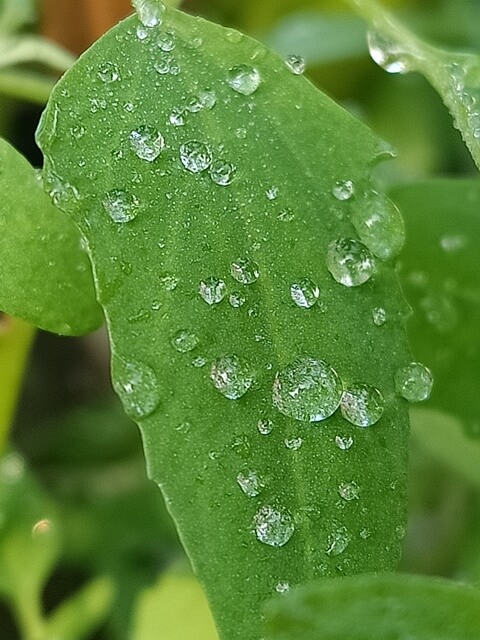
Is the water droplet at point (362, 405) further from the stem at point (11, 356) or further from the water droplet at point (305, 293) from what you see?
the stem at point (11, 356)

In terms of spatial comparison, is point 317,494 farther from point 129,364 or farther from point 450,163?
point 450,163

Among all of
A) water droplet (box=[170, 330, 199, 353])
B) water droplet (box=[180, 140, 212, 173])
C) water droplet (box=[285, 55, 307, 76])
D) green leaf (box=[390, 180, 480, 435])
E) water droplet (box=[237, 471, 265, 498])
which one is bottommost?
green leaf (box=[390, 180, 480, 435])

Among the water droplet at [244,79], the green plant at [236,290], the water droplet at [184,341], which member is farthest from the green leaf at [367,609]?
the water droplet at [244,79]

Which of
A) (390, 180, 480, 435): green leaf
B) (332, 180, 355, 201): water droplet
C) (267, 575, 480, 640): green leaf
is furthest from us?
(390, 180, 480, 435): green leaf

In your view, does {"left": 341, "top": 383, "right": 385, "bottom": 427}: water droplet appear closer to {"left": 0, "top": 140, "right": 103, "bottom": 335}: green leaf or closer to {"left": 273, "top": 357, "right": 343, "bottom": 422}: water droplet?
{"left": 273, "top": 357, "right": 343, "bottom": 422}: water droplet

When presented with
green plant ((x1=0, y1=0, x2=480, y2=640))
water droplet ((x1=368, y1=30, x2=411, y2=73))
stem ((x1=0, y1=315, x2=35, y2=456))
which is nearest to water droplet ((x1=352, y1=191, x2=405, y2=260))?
green plant ((x1=0, y1=0, x2=480, y2=640))

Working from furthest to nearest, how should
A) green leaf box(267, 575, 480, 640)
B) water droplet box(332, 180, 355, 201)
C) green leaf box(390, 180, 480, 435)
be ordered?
green leaf box(390, 180, 480, 435), water droplet box(332, 180, 355, 201), green leaf box(267, 575, 480, 640)

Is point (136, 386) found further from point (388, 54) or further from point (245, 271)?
point (388, 54)
